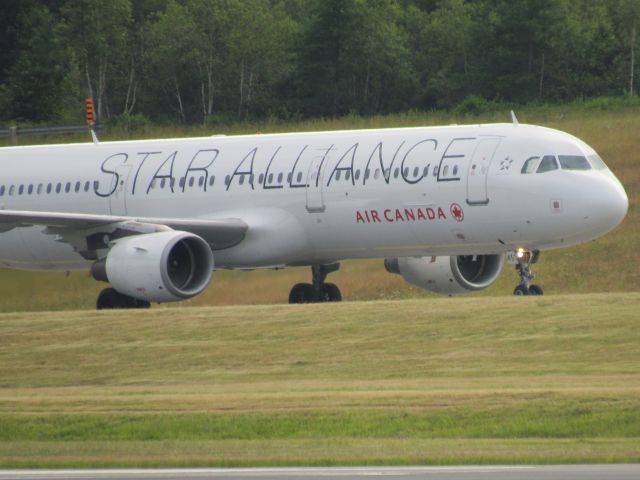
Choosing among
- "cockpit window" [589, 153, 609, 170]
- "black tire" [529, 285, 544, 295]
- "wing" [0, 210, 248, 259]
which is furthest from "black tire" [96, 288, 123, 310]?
"cockpit window" [589, 153, 609, 170]

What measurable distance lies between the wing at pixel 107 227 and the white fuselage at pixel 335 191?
1.04 feet

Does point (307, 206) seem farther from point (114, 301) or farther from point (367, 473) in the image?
point (367, 473)

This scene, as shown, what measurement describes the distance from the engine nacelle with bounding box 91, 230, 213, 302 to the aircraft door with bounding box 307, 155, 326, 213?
1.98 m

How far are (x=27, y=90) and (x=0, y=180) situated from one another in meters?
34.9

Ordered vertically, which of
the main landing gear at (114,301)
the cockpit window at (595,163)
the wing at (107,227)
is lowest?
the main landing gear at (114,301)

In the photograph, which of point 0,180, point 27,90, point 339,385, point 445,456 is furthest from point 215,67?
point 445,456

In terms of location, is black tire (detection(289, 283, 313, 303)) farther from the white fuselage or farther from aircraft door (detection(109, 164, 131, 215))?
aircraft door (detection(109, 164, 131, 215))

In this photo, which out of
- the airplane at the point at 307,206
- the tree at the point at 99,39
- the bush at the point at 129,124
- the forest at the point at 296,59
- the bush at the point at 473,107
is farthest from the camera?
the tree at the point at 99,39

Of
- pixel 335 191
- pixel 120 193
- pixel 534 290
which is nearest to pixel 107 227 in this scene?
pixel 120 193

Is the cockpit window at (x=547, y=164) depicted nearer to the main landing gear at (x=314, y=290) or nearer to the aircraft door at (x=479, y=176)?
the aircraft door at (x=479, y=176)

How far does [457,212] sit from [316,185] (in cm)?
281

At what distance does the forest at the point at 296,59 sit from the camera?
68750mm

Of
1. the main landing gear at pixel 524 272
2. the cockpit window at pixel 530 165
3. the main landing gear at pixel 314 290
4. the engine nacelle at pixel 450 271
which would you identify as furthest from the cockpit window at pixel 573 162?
the main landing gear at pixel 314 290

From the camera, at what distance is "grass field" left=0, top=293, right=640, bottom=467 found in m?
16.9
